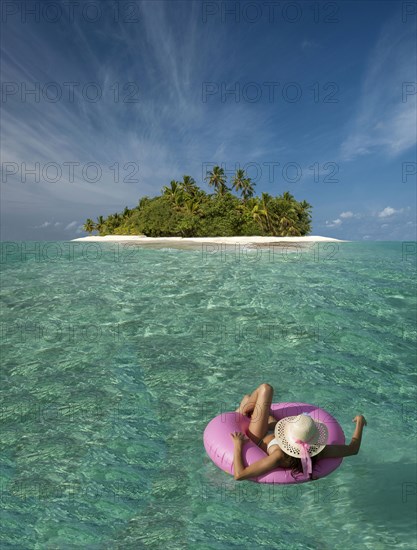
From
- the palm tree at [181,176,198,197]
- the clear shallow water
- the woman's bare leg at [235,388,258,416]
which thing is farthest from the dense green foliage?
the woman's bare leg at [235,388,258,416]

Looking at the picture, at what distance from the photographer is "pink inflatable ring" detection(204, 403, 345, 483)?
449 centimetres

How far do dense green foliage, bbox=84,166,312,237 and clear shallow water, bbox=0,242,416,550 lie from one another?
111ft

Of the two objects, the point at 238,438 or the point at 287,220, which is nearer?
the point at 238,438

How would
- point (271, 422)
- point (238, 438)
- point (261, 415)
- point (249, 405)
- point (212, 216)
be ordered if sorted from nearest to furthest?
1. point (238, 438)
2. point (261, 415)
3. point (271, 422)
4. point (249, 405)
5. point (212, 216)

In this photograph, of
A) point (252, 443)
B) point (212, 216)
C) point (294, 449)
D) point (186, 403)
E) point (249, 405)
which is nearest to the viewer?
point (294, 449)

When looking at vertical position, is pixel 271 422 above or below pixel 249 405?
below

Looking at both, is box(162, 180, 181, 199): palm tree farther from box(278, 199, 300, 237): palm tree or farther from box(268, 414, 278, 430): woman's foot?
box(268, 414, 278, 430): woman's foot

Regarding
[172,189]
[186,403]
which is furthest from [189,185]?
[186,403]

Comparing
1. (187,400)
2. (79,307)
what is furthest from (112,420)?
(79,307)

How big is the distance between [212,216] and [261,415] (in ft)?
152

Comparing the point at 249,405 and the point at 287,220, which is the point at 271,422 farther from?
the point at 287,220

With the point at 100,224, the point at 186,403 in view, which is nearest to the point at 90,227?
the point at 100,224

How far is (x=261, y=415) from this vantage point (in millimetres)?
5000

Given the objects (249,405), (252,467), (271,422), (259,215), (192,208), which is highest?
(192,208)
